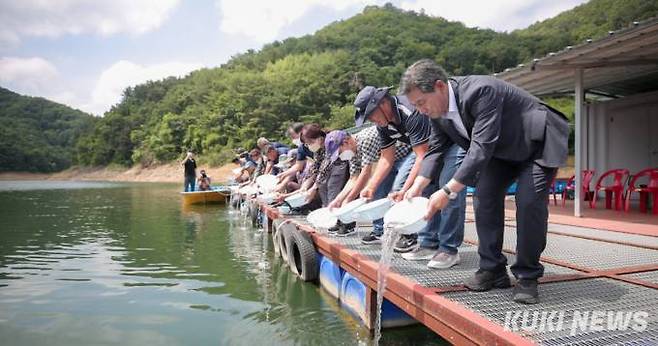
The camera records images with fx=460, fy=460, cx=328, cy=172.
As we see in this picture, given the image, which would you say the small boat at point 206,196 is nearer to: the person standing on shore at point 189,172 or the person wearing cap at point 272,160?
the person standing on shore at point 189,172

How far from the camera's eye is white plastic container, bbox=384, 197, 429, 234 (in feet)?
9.21

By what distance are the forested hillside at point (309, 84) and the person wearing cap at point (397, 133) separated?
1691 inches

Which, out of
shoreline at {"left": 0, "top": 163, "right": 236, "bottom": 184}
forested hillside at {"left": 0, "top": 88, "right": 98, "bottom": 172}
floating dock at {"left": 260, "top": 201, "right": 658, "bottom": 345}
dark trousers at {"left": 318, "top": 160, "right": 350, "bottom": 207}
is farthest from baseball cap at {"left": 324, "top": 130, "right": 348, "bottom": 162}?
forested hillside at {"left": 0, "top": 88, "right": 98, "bottom": 172}

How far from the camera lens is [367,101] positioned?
3854mm

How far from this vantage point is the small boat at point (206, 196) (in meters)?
16.0

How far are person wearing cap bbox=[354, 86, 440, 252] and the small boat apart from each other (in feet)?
41.4

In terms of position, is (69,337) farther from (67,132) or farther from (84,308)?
(67,132)

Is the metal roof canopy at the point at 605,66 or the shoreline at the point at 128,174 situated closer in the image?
the metal roof canopy at the point at 605,66

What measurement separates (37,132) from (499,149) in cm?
11534

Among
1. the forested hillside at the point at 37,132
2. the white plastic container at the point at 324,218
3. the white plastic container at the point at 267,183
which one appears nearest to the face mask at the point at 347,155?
the white plastic container at the point at 324,218

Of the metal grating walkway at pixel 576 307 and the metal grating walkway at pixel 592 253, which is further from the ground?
the metal grating walkway at pixel 592 253

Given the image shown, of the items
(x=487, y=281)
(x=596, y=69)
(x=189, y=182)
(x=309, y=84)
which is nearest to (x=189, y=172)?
(x=189, y=182)

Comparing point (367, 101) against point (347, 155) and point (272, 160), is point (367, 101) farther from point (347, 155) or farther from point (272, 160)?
point (272, 160)

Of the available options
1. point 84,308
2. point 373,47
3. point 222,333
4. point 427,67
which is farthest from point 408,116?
point 373,47
